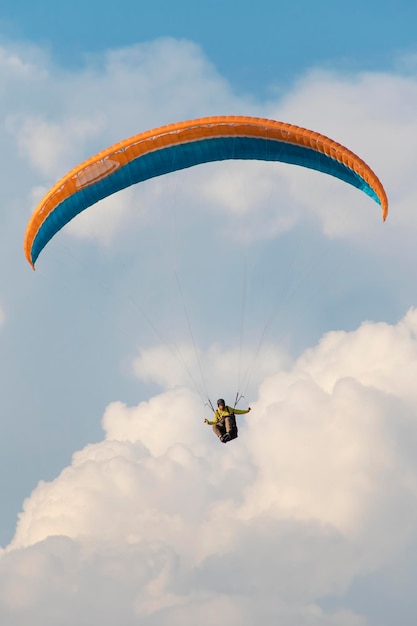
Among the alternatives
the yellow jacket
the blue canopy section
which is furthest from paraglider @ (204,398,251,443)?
the blue canopy section

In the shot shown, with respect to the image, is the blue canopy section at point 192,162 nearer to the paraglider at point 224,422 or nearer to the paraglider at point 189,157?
the paraglider at point 189,157

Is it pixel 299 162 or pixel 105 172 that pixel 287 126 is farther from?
pixel 105 172

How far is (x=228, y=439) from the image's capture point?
53.1 metres

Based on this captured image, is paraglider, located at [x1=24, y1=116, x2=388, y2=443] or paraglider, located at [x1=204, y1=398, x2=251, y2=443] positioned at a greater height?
paraglider, located at [x1=24, y1=116, x2=388, y2=443]

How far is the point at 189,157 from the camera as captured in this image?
54.0 m

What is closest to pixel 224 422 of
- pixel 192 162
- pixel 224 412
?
pixel 224 412

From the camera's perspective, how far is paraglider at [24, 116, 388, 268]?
2087 inches

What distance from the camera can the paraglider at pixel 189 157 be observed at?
174 ft

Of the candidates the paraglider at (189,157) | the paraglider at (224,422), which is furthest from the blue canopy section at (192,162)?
the paraglider at (224,422)

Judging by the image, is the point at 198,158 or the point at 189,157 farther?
the point at 198,158

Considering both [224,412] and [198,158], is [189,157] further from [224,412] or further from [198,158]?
[224,412]

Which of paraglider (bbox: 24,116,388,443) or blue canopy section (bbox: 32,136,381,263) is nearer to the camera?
paraglider (bbox: 24,116,388,443)

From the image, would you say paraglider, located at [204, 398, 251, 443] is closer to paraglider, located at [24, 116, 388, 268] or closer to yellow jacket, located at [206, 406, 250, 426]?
yellow jacket, located at [206, 406, 250, 426]

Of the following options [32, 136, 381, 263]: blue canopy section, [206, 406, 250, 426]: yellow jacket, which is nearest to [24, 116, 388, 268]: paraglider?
[32, 136, 381, 263]: blue canopy section
